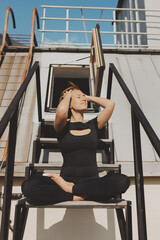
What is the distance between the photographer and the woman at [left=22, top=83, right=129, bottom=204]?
1.30 meters

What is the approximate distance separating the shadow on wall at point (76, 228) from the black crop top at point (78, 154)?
0.90 m

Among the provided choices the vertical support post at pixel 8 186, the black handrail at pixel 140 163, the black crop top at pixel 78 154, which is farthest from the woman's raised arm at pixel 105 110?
the vertical support post at pixel 8 186

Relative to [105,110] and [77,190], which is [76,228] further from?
[105,110]

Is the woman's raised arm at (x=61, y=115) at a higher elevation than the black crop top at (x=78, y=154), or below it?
higher

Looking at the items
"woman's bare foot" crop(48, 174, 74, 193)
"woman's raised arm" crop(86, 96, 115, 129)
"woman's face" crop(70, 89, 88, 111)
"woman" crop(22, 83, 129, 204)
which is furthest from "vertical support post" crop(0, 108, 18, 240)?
"woman's raised arm" crop(86, 96, 115, 129)

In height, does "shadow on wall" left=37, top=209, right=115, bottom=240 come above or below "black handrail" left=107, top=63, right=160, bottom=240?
below

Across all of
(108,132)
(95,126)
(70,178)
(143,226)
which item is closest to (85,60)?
(108,132)

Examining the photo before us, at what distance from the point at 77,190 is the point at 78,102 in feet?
2.90

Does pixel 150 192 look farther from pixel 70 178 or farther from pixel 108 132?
pixel 70 178

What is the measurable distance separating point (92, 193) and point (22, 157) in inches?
61.8

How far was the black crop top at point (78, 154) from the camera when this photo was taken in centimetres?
157

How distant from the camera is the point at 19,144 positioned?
2.81 meters

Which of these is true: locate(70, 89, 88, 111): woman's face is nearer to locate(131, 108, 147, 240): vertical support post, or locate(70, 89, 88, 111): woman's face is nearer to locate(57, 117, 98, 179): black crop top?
locate(57, 117, 98, 179): black crop top

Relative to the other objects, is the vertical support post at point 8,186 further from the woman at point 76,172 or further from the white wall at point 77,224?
the white wall at point 77,224
